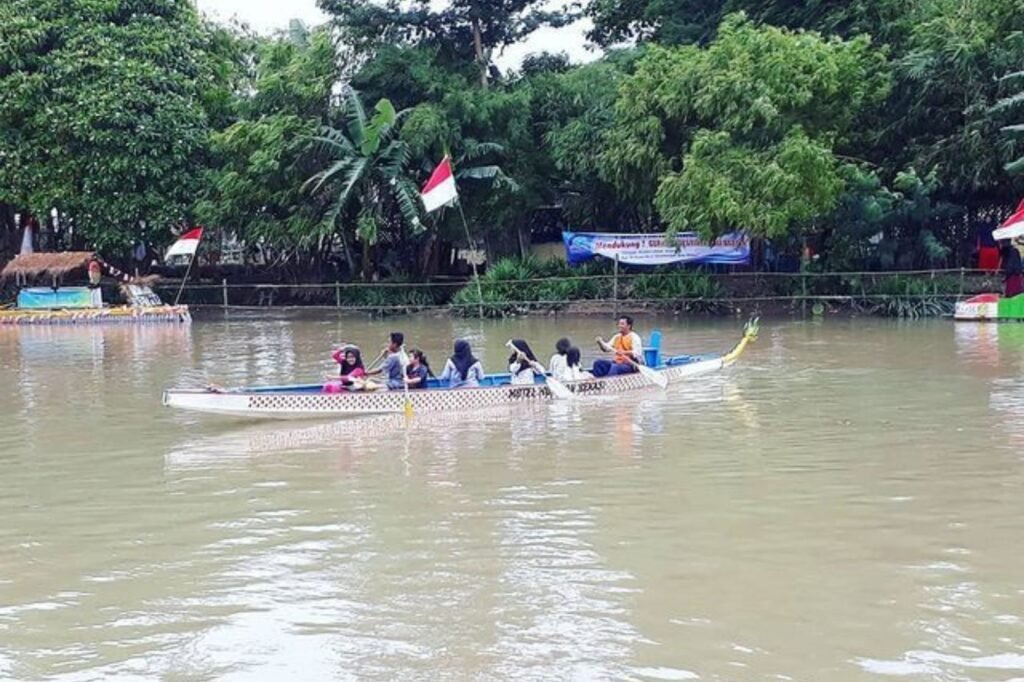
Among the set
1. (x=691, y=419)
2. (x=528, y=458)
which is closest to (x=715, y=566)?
(x=528, y=458)

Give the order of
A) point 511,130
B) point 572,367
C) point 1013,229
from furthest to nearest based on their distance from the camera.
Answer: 1. point 511,130
2. point 1013,229
3. point 572,367

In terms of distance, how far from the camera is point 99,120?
2958cm

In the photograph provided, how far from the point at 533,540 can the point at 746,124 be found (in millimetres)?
17466

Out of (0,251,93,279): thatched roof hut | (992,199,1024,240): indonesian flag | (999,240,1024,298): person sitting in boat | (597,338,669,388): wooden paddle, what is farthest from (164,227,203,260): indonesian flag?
(999,240,1024,298): person sitting in boat

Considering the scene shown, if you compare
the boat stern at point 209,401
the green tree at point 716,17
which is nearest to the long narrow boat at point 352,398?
the boat stern at point 209,401

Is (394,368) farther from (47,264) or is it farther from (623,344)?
(47,264)

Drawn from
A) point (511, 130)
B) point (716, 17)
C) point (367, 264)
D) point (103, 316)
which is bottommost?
point (103, 316)

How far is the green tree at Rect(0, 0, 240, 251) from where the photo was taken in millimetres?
29812

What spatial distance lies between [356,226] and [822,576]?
25.0 m

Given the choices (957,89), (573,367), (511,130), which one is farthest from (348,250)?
(573,367)

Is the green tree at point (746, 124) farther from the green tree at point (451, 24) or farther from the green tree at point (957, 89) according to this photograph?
the green tree at point (451, 24)

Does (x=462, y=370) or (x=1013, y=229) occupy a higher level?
(x=1013, y=229)

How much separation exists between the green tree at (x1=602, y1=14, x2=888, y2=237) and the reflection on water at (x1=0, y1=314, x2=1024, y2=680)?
895 cm

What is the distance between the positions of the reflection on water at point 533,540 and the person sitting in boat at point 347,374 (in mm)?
500
